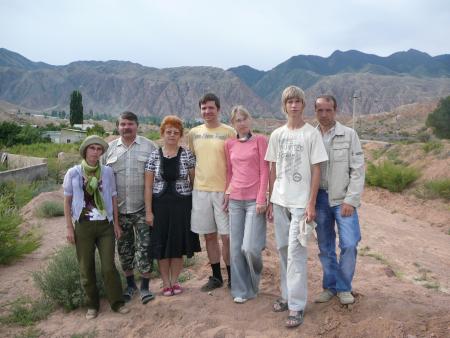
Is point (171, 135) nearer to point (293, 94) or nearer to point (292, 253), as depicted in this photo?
point (293, 94)

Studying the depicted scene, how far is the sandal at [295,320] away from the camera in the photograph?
12.2ft

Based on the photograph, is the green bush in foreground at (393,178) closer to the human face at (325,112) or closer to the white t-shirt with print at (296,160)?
the human face at (325,112)

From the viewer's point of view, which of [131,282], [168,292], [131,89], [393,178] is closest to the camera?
[168,292]

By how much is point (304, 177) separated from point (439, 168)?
13669 millimetres

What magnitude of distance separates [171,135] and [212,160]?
1.52ft

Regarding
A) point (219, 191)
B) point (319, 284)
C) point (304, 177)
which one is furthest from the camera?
point (319, 284)

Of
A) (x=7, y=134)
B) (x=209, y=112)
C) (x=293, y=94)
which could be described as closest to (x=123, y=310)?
(x=209, y=112)

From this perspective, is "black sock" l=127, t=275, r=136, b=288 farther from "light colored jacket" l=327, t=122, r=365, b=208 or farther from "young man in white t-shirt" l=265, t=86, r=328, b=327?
"light colored jacket" l=327, t=122, r=365, b=208

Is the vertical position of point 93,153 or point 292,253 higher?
point 93,153

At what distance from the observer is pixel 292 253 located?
371 cm

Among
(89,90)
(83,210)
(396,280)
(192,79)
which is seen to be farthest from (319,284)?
(89,90)

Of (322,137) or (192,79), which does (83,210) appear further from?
(192,79)

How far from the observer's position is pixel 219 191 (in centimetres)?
418

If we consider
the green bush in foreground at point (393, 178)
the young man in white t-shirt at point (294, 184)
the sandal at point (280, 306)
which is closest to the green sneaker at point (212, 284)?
the sandal at point (280, 306)
